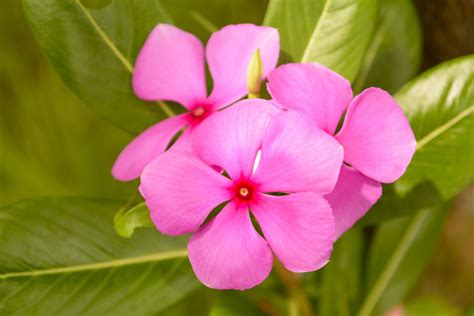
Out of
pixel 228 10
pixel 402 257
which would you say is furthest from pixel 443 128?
pixel 228 10

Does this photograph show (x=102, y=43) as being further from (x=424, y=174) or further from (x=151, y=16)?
(x=424, y=174)

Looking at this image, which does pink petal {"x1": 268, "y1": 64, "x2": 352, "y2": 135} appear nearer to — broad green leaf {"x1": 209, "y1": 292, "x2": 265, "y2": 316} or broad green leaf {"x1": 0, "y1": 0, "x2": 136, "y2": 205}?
broad green leaf {"x1": 209, "y1": 292, "x2": 265, "y2": 316}

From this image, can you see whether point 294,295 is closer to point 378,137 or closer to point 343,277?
point 343,277

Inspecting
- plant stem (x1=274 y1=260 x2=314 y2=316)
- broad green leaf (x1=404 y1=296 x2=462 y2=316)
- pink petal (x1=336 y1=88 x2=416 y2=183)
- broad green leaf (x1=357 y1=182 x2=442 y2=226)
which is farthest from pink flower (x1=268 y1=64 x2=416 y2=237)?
broad green leaf (x1=404 y1=296 x2=462 y2=316)

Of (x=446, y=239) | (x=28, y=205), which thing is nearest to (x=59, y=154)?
(x=28, y=205)

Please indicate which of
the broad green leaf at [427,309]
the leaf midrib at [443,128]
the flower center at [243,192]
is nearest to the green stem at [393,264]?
the broad green leaf at [427,309]
